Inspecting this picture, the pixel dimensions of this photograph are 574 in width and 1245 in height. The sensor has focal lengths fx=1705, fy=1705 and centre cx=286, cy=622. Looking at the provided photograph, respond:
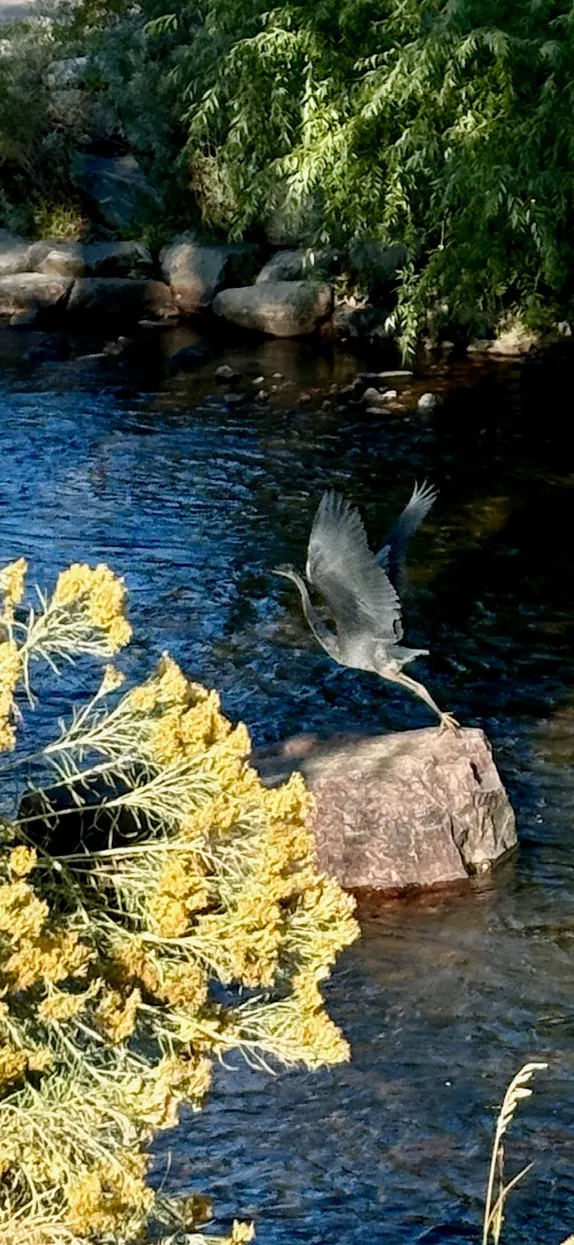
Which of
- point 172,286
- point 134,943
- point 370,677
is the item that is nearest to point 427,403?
point 172,286

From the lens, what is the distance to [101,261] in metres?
22.5

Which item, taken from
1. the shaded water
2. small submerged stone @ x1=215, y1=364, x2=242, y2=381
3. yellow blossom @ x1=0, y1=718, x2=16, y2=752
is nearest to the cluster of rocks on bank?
the shaded water

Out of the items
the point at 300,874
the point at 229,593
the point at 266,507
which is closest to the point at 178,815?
the point at 300,874

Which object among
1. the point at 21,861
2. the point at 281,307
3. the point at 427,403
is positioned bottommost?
the point at 427,403

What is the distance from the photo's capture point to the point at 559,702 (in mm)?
10016

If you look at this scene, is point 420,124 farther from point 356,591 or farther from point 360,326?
point 360,326

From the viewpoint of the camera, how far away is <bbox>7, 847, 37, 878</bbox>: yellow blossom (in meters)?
3.50

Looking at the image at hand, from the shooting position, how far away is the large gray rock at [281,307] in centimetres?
2020

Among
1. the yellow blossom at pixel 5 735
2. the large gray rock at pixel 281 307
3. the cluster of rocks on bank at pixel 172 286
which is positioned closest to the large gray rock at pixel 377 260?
the cluster of rocks on bank at pixel 172 286

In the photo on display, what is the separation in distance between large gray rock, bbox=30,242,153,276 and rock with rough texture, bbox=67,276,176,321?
52 centimetres

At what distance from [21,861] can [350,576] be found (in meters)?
4.96

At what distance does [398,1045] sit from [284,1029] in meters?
3.04

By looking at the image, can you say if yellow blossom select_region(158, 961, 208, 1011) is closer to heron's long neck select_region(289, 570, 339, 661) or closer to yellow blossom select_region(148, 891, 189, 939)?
yellow blossom select_region(148, 891, 189, 939)

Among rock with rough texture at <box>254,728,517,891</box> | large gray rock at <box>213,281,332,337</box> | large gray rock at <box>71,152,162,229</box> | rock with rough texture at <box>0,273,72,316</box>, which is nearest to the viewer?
rock with rough texture at <box>254,728,517,891</box>
